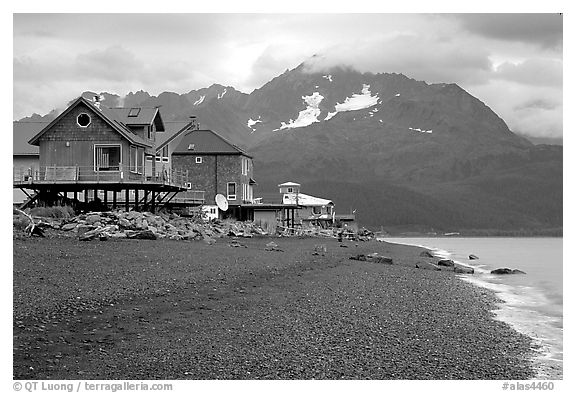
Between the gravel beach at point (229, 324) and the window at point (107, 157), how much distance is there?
1458 centimetres

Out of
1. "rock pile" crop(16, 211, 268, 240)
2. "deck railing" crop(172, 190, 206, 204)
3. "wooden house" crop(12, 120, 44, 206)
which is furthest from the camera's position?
"deck railing" crop(172, 190, 206, 204)

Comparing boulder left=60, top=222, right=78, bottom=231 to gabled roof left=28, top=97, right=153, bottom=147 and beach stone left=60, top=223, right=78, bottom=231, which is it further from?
gabled roof left=28, top=97, right=153, bottom=147

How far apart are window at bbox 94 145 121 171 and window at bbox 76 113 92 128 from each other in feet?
4.61

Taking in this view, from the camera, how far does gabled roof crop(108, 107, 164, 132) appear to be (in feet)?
139

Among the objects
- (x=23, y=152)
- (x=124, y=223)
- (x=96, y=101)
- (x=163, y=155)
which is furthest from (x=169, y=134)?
(x=124, y=223)

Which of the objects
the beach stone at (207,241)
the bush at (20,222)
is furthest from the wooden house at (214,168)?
the bush at (20,222)

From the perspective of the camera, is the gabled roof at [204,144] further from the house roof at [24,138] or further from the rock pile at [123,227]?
the rock pile at [123,227]

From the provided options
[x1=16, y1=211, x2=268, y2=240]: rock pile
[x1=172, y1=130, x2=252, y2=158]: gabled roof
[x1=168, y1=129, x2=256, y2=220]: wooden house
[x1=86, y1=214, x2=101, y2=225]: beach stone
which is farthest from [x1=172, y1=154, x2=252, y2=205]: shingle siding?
[x1=86, y1=214, x2=101, y2=225]: beach stone

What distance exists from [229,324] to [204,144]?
161 feet

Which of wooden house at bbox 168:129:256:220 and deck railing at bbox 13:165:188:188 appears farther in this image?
wooden house at bbox 168:129:256:220
